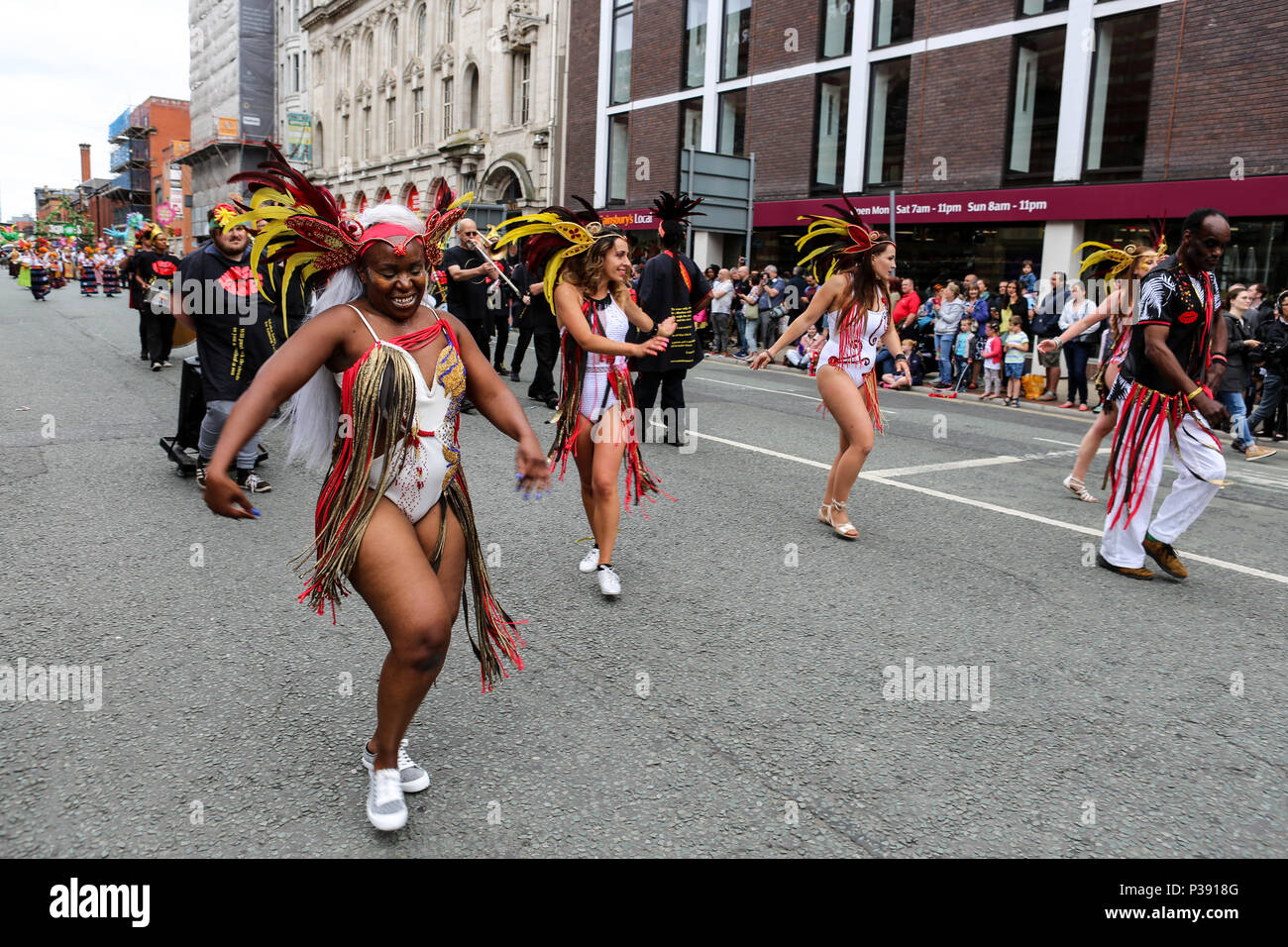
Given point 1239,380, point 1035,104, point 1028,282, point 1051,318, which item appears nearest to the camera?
point 1239,380

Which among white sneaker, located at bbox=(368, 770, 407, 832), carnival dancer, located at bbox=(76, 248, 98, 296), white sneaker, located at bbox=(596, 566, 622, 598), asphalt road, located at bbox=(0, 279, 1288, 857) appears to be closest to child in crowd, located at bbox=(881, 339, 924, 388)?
asphalt road, located at bbox=(0, 279, 1288, 857)

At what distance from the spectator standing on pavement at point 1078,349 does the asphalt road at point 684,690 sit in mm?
7118

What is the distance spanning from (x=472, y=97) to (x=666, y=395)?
3245cm

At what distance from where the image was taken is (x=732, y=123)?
26.2 meters

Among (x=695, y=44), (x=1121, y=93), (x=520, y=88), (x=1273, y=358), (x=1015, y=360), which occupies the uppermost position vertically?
(x=520, y=88)

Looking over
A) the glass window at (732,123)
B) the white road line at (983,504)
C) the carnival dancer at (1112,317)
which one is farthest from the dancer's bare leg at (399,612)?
the glass window at (732,123)

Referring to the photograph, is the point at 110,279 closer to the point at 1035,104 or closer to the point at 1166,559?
the point at 1035,104

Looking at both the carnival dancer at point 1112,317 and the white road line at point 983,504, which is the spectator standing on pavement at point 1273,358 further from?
the carnival dancer at point 1112,317

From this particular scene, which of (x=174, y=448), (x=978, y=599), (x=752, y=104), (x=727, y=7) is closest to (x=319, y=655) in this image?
(x=978, y=599)

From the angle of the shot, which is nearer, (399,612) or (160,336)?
(399,612)

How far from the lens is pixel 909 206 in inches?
813

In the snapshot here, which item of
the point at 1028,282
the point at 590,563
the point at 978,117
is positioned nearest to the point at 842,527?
the point at 590,563

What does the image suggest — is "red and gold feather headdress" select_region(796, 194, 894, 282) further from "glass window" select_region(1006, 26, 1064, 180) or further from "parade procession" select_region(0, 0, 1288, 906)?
"glass window" select_region(1006, 26, 1064, 180)
